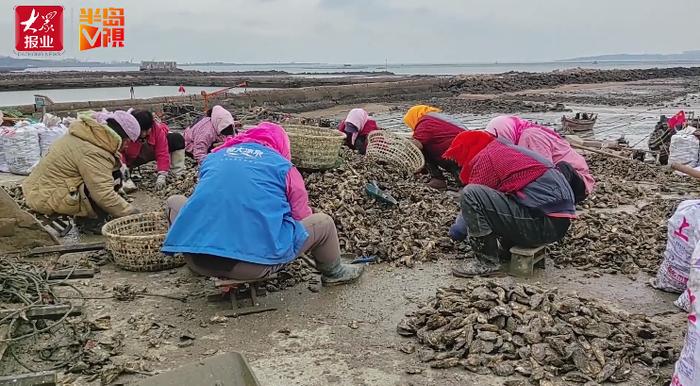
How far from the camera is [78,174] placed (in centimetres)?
534

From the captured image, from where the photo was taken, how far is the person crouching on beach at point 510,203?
4.46 meters

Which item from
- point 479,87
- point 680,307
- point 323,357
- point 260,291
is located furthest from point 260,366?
point 479,87

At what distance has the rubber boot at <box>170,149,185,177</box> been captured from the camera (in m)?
7.63

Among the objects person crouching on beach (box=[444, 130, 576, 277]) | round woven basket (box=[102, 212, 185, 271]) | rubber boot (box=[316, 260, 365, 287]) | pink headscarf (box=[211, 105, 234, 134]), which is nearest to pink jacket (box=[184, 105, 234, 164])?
pink headscarf (box=[211, 105, 234, 134])

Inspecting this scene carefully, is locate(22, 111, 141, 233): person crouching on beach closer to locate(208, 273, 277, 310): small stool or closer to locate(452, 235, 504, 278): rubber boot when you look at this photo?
locate(208, 273, 277, 310): small stool

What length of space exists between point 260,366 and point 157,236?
172 cm

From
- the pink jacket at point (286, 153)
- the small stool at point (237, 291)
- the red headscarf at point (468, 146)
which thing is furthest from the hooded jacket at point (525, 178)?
the small stool at point (237, 291)

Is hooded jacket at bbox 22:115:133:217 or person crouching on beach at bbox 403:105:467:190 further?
person crouching on beach at bbox 403:105:467:190

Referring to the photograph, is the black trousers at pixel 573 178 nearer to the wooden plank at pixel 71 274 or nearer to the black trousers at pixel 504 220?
the black trousers at pixel 504 220

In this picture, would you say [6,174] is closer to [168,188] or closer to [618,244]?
[168,188]

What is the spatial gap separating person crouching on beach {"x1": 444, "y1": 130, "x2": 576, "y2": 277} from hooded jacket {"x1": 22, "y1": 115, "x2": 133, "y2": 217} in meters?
2.96

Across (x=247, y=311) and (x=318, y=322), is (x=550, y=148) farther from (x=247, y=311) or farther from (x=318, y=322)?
(x=247, y=311)

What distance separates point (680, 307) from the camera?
13.4 ft

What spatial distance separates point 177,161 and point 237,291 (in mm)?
3957
